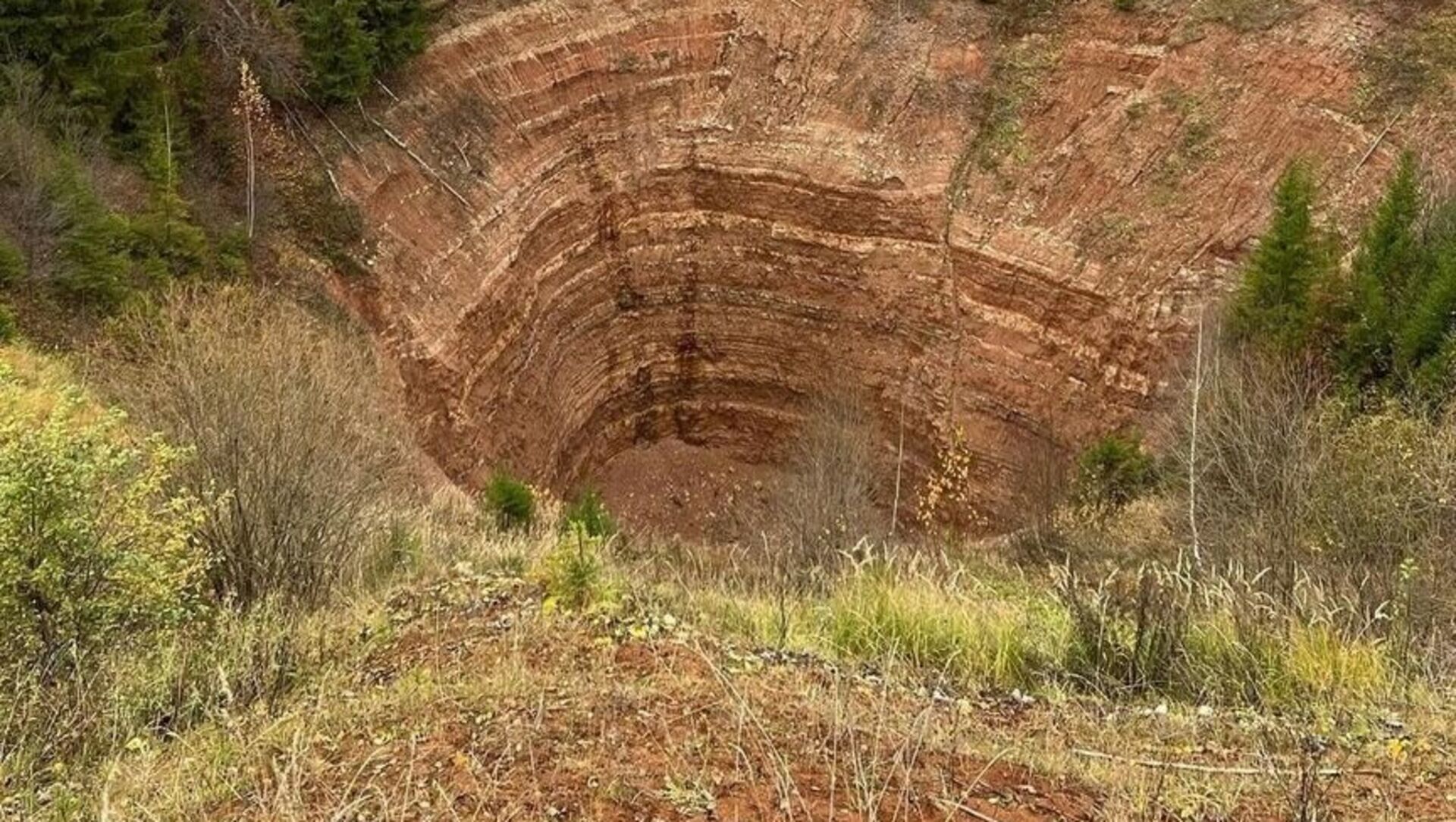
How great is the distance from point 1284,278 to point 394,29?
1715 cm

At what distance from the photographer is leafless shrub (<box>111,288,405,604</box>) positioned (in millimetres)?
10102

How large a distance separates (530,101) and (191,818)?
21.5 m

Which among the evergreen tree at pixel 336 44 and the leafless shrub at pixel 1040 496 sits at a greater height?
the evergreen tree at pixel 336 44

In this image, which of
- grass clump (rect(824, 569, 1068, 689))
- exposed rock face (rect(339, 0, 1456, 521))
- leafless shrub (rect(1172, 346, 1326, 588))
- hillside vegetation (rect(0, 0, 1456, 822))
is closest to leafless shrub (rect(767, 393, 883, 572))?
hillside vegetation (rect(0, 0, 1456, 822))

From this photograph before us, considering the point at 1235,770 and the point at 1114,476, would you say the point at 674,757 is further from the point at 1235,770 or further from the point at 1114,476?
the point at 1114,476

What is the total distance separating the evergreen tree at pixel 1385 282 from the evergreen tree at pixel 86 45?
2074cm

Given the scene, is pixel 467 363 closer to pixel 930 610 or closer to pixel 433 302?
pixel 433 302

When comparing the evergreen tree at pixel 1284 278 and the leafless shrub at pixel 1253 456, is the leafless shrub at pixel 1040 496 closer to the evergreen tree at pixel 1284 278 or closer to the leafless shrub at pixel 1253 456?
the leafless shrub at pixel 1253 456

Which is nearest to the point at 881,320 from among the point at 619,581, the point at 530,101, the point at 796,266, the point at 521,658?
the point at 796,266

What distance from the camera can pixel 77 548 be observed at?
7.32 m

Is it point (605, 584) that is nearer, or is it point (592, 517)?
point (605, 584)

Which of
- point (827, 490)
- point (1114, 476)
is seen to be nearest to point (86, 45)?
point (827, 490)

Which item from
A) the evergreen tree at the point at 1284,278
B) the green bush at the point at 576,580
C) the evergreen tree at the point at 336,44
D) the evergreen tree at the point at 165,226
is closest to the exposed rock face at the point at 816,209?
the evergreen tree at the point at 336,44

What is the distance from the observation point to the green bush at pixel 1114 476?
1889 cm
